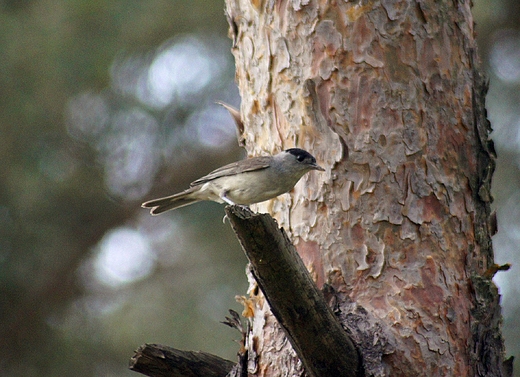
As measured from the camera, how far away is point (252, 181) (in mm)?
3920

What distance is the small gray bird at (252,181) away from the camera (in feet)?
11.2

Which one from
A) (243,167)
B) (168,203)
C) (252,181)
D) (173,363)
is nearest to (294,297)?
(173,363)

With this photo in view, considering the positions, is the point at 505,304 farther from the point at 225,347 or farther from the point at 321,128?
the point at 321,128

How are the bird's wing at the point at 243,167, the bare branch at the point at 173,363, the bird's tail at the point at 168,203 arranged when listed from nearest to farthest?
1. the bare branch at the point at 173,363
2. the bird's wing at the point at 243,167
3. the bird's tail at the point at 168,203

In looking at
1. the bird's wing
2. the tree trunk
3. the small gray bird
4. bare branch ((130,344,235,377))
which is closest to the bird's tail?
the small gray bird

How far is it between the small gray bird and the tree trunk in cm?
9

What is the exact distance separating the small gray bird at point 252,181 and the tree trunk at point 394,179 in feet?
0.30

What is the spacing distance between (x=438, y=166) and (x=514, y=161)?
12.2ft

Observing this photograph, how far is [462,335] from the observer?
2969mm

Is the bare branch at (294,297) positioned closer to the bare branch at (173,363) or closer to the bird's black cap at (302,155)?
the bare branch at (173,363)

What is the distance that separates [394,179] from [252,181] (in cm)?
101

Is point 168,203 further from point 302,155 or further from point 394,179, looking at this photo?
point 394,179

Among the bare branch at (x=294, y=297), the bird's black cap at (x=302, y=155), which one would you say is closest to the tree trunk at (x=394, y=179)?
the bird's black cap at (x=302, y=155)

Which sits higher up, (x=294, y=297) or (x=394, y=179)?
(x=394, y=179)
